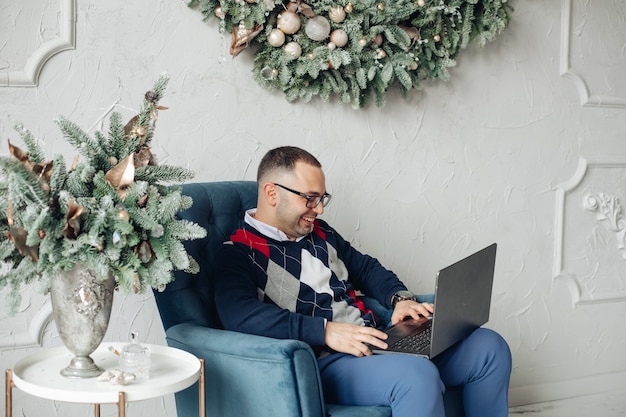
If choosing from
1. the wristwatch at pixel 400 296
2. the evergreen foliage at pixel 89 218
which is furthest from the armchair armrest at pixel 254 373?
the wristwatch at pixel 400 296

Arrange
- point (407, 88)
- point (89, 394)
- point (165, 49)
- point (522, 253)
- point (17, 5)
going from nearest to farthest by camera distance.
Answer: point (89, 394) → point (17, 5) → point (165, 49) → point (407, 88) → point (522, 253)

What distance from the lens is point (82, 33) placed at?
86.0 inches

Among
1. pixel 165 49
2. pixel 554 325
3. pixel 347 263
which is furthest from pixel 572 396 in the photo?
pixel 165 49

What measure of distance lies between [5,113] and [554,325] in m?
2.24

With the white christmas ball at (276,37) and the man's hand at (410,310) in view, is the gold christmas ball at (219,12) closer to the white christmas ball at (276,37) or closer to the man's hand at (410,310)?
the white christmas ball at (276,37)

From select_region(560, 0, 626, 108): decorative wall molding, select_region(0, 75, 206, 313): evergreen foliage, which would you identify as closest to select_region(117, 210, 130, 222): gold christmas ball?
select_region(0, 75, 206, 313): evergreen foliage

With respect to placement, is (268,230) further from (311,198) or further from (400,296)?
(400,296)

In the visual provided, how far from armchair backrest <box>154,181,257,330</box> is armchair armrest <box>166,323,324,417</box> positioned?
0.10 metres

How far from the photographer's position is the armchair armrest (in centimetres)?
169

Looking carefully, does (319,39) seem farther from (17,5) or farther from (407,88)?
(17,5)

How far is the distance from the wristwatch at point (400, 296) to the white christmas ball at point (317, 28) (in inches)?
32.1

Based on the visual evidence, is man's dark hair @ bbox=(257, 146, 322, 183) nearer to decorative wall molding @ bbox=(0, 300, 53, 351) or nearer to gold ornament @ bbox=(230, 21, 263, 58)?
gold ornament @ bbox=(230, 21, 263, 58)

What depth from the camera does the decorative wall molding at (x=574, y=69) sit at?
3.04 metres

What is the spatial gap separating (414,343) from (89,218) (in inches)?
34.5
